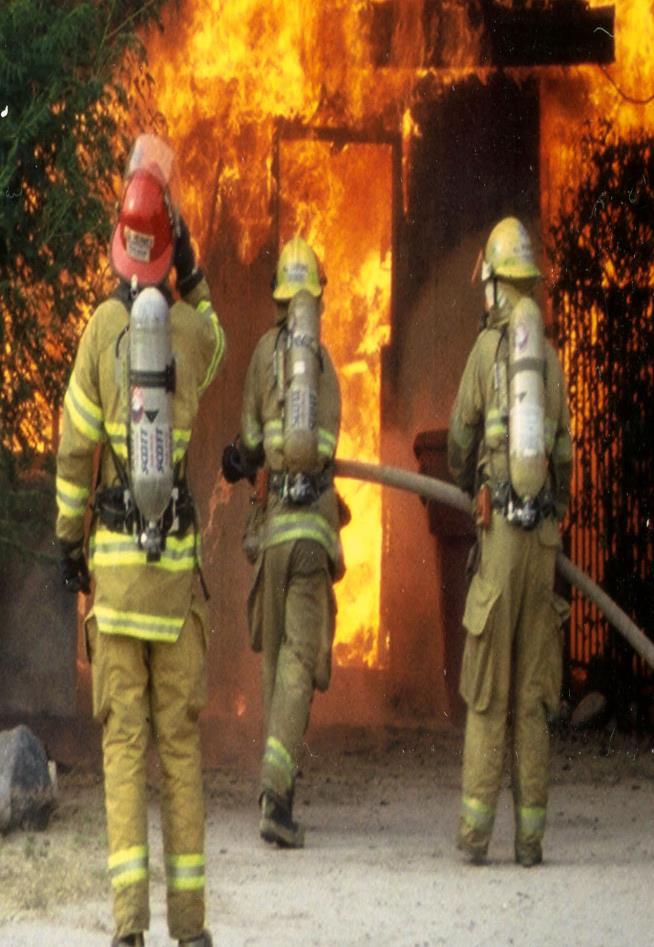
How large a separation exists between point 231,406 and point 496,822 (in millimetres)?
4998

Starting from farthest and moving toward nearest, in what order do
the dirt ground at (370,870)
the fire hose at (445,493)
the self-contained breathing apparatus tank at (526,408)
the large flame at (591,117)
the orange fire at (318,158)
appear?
the orange fire at (318,158) < the large flame at (591,117) < the fire hose at (445,493) < the self-contained breathing apparatus tank at (526,408) < the dirt ground at (370,870)

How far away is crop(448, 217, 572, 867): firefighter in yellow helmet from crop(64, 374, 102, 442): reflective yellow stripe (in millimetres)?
1953

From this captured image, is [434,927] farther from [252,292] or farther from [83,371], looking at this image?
[252,292]

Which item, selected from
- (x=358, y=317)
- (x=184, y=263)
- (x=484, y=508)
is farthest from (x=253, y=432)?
(x=358, y=317)

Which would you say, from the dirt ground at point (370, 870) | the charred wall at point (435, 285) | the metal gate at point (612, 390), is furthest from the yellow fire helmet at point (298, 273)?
the charred wall at point (435, 285)

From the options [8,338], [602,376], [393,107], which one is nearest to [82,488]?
[8,338]

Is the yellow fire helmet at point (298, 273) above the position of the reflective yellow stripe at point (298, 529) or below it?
above

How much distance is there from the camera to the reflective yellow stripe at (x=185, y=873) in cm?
615

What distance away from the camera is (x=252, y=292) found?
13.5 meters

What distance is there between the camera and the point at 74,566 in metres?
6.52

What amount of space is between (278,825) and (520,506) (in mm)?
1530

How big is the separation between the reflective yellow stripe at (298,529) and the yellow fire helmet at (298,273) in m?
0.85

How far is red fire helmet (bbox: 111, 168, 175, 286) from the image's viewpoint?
6.39m

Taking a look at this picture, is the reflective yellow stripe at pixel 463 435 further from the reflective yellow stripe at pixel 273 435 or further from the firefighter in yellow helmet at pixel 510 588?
the reflective yellow stripe at pixel 273 435
